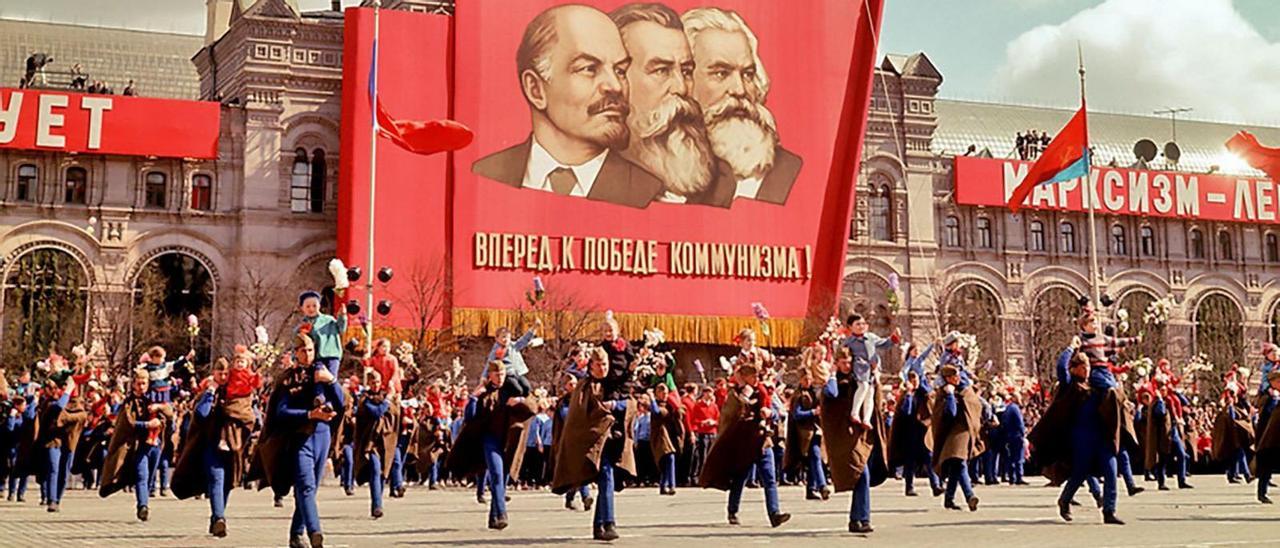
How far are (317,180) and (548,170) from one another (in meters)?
10.5

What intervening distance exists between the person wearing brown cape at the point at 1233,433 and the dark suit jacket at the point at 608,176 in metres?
28.9

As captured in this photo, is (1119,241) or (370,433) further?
(1119,241)

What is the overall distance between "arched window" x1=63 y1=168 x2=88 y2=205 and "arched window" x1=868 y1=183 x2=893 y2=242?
33.2 m

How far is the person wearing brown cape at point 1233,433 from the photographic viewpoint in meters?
29.7

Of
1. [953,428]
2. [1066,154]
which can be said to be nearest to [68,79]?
→ [1066,154]

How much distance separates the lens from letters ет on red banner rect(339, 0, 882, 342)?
53531 mm

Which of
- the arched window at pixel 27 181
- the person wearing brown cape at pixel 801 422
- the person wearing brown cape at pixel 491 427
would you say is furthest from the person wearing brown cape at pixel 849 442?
the arched window at pixel 27 181

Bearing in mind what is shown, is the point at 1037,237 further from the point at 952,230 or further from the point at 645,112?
the point at 645,112

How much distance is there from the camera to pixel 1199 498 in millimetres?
22766

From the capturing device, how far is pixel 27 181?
56.1 metres

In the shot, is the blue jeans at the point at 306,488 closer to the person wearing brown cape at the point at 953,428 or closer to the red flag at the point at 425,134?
the person wearing brown cape at the point at 953,428

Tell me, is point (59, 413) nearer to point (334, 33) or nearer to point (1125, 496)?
point (1125, 496)

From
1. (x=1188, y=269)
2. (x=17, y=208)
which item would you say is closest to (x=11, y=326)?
(x=17, y=208)

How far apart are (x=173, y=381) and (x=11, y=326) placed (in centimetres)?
3659
